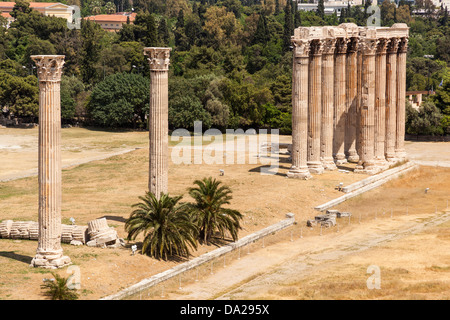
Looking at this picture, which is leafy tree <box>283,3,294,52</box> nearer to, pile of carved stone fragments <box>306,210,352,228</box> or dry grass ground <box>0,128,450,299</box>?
dry grass ground <box>0,128,450,299</box>

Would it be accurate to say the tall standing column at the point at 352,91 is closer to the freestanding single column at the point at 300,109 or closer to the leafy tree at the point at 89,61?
the freestanding single column at the point at 300,109

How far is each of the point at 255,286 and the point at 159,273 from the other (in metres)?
4.70

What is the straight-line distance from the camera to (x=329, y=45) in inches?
2670

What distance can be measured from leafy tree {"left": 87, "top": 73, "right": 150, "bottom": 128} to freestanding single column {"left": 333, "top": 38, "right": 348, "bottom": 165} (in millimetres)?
38545

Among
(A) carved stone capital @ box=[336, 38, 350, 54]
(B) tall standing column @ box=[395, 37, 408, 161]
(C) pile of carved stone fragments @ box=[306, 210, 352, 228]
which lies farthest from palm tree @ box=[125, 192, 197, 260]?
(B) tall standing column @ box=[395, 37, 408, 161]

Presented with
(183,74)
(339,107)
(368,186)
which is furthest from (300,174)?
(183,74)

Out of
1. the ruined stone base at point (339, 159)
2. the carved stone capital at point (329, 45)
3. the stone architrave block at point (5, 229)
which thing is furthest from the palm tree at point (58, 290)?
the ruined stone base at point (339, 159)

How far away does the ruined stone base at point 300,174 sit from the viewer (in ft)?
212

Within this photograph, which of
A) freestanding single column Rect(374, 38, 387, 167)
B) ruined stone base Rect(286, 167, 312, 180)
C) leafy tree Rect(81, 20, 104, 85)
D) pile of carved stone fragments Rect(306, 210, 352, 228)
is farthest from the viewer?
leafy tree Rect(81, 20, 104, 85)

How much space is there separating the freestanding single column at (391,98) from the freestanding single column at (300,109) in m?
11.0

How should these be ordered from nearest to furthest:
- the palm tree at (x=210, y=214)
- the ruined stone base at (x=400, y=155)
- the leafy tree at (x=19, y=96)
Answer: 1. the palm tree at (x=210, y=214)
2. the ruined stone base at (x=400, y=155)
3. the leafy tree at (x=19, y=96)

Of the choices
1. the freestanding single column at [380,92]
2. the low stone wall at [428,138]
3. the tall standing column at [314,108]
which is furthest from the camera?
the low stone wall at [428,138]

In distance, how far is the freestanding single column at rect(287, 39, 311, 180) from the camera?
64.6m
